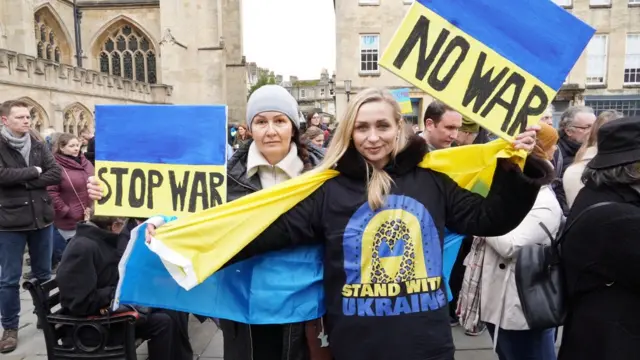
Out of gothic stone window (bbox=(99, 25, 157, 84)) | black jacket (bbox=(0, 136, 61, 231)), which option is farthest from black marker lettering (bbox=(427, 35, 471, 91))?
gothic stone window (bbox=(99, 25, 157, 84))

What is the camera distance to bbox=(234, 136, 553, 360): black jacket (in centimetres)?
193

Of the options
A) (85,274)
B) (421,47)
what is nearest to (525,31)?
(421,47)

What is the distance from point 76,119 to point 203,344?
54.3 ft

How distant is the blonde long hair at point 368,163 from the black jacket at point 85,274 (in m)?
2.07

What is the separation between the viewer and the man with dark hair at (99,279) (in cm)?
335

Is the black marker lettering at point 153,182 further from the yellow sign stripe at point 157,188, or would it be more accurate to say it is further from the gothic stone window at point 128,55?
the gothic stone window at point 128,55

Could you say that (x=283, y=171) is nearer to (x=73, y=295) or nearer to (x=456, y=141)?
(x=73, y=295)

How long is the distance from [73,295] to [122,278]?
3.71 ft

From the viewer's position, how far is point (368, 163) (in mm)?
2070

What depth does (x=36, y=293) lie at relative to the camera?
3428mm

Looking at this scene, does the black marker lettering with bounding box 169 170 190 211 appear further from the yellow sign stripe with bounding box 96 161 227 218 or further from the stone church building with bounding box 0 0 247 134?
the stone church building with bounding box 0 0 247 134

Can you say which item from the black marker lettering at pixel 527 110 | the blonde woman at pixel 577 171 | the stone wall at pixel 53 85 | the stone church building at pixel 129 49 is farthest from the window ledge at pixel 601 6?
the black marker lettering at pixel 527 110

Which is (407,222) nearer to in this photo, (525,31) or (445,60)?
(445,60)

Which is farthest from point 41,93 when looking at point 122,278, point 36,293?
point 122,278
